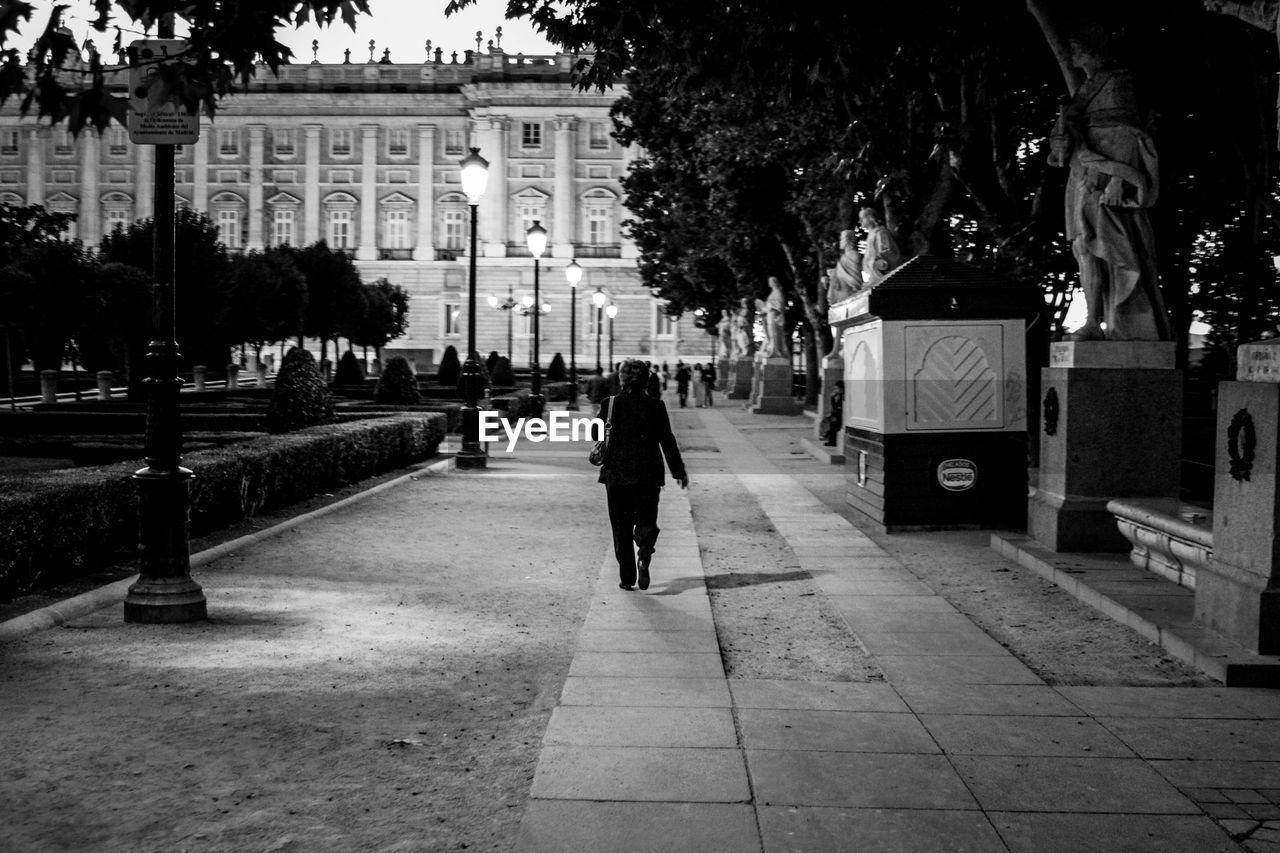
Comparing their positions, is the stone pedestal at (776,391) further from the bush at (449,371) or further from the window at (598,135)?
the window at (598,135)

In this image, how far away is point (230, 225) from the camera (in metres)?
93.0

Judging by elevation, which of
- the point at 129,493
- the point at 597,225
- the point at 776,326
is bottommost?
the point at 129,493

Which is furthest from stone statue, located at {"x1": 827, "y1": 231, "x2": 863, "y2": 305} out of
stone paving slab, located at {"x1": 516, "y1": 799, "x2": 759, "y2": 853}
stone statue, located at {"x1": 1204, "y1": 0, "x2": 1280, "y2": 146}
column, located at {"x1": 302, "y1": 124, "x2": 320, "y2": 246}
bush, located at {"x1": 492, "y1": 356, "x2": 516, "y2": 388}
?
column, located at {"x1": 302, "y1": 124, "x2": 320, "y2": 246}

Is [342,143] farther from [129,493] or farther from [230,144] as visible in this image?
[129,493]

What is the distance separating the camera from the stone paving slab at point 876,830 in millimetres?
4203

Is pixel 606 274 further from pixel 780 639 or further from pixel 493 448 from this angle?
pixel 780 639

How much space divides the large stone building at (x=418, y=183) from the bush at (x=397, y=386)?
64.2 meters

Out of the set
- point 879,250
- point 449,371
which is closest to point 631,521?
point 879,250

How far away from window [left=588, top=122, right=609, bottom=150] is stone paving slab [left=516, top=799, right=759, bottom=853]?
295 ft

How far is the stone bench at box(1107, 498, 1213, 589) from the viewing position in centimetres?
792

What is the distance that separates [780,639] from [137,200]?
93.6 meters

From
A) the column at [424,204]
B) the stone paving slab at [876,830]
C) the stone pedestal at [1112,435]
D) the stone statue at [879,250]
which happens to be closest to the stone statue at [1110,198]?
the stone pedestal at [1112,435]

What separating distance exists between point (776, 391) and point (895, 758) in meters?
35.4

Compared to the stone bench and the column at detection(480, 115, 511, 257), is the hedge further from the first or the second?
the column at detection(480, 115, 511, 257)
